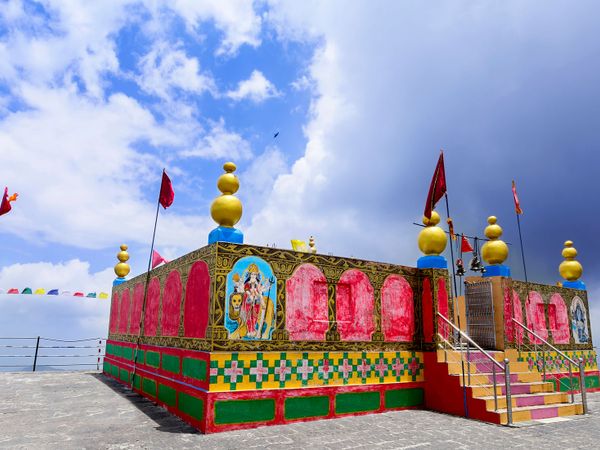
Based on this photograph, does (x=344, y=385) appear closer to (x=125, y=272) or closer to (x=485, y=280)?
(x=485, y=280)

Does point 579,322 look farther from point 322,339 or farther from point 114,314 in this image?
point 114,314

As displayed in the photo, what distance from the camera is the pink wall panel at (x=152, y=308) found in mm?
11695

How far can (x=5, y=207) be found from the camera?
46.3ft

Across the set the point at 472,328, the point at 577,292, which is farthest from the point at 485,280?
the point at 577,292

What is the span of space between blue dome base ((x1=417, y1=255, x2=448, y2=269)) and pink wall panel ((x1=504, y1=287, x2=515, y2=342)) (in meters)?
2.35

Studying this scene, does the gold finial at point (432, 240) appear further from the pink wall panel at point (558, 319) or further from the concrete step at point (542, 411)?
the pink wall panel at point (558, 319)

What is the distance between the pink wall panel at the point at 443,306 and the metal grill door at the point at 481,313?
7.08ft

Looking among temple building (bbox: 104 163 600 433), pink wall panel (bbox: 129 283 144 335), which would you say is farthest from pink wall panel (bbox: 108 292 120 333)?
temple building (bbox: 104 163 600 433)

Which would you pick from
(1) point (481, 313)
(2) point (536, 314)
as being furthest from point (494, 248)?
(2) point (536, 314)

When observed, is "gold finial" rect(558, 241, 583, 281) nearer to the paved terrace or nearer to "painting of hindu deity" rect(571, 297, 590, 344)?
"painting of hindu deity" rect(571, 297, 590, 344)

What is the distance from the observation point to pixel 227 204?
30.5 ft

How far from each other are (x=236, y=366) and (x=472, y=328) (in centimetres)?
748

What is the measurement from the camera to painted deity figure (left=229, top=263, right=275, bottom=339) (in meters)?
8.36

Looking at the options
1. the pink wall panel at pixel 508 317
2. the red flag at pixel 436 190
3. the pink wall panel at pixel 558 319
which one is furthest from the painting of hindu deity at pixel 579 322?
the red flag at pixel 436 190
